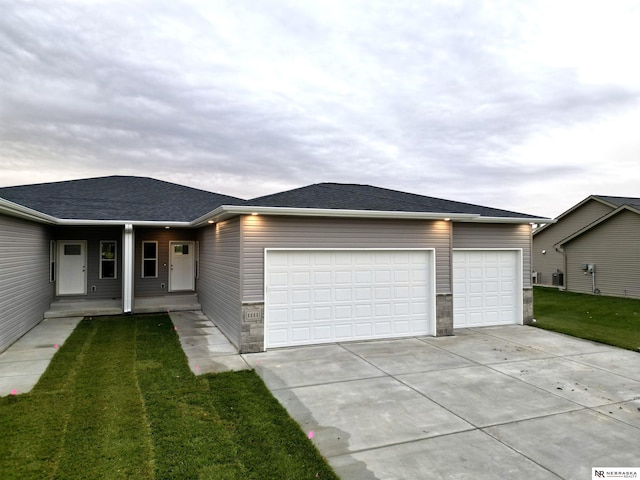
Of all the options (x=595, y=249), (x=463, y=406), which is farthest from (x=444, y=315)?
(x=595, y=249)

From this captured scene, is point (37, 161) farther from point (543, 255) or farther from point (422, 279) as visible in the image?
point (543, 255)

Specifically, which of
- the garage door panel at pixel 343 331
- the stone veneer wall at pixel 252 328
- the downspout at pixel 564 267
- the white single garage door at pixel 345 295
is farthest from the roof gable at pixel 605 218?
the stone veneer wall at pixel 252 328

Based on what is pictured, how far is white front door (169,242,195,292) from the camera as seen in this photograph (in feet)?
47.8

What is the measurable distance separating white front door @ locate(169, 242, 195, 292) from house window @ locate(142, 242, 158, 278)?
1.72ft

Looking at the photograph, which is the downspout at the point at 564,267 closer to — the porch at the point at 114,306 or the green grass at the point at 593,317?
the green grass at the point at 593,317

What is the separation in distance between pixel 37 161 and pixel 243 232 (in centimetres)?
1285

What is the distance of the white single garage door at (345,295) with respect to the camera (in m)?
8.37

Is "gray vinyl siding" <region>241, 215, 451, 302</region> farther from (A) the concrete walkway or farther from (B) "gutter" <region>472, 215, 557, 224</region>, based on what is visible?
(A) the concrete walkway

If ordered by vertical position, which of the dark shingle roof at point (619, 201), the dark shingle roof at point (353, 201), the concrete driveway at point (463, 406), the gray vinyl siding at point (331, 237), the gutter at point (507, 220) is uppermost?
the dark shingle roof at point (619, 201)

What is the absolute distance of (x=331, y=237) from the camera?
28.6ft

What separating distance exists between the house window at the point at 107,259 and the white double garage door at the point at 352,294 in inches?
336

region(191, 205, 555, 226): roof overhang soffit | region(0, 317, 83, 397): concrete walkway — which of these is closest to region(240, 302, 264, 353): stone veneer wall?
region(191, 205, 555, 226): roof overhang soffit

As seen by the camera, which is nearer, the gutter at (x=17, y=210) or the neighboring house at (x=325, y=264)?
the gutter at (x=17, y=210)

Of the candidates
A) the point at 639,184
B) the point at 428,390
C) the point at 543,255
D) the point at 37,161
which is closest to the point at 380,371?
the point at 428,390
